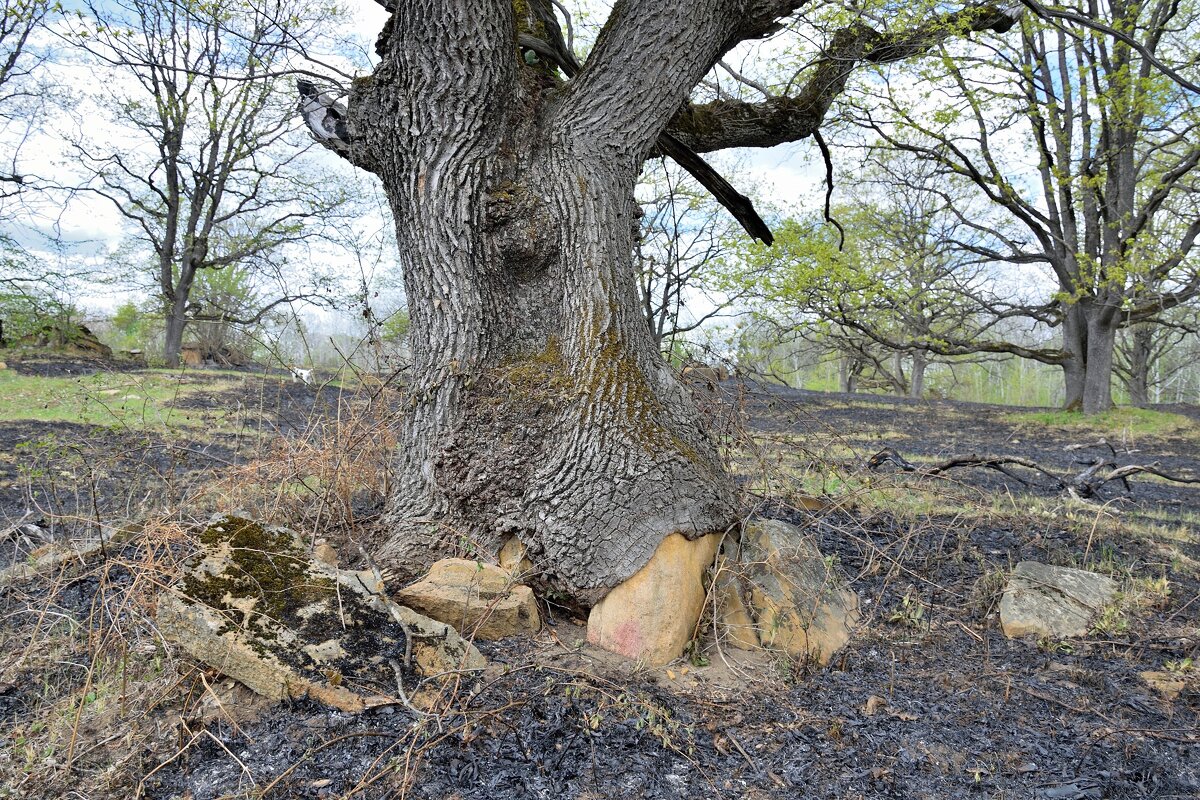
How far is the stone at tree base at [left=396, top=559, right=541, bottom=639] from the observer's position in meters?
2.87

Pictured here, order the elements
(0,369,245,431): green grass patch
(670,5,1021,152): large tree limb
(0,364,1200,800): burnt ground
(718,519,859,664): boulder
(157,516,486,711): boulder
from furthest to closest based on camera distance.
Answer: (0,369,245,431): green grass patch < (670,5,1021,152): large tree limb < (718,519,859,664): boulder < (157,516,486,711): boulder < (0,364,1200,800): burnt ground

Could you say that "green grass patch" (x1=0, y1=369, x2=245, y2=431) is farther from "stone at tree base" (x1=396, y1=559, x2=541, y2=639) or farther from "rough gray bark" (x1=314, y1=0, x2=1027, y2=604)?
"stone at tree base" (x1=396, y1=559, x2=541, y2=639)

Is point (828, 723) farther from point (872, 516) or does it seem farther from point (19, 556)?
point (19, 556)

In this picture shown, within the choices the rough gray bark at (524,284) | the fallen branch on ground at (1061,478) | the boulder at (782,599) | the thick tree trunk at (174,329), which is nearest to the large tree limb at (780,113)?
the rough gray bark at (524,284)

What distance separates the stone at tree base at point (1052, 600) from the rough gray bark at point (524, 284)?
1.43 m

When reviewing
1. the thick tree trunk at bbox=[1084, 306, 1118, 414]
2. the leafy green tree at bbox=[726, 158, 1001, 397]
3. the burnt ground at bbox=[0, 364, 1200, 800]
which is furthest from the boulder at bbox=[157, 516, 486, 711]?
the thick tree trunk at bbox=[1084, 306, 1118, 414]

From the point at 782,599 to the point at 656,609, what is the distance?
62cm

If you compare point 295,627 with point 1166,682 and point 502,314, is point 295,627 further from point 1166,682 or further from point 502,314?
point 1166,682

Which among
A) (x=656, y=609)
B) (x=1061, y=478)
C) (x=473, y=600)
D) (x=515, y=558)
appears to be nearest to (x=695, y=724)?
(x=656, y=609)

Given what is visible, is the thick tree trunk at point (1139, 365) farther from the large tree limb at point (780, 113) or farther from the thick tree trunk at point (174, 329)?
the thick tree trunk at point (174, 329)

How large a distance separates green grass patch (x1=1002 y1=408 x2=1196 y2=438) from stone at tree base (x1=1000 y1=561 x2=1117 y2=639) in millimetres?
10162

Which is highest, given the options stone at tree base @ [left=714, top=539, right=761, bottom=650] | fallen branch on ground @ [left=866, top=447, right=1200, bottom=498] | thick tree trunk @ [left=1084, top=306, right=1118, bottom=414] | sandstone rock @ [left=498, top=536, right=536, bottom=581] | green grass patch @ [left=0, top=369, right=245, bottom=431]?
thick tree trunk @ [left=1084, top=306, right=1118, bottom=414]

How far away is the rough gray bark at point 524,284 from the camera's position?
3217 mm

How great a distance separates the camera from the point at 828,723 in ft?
7.98
